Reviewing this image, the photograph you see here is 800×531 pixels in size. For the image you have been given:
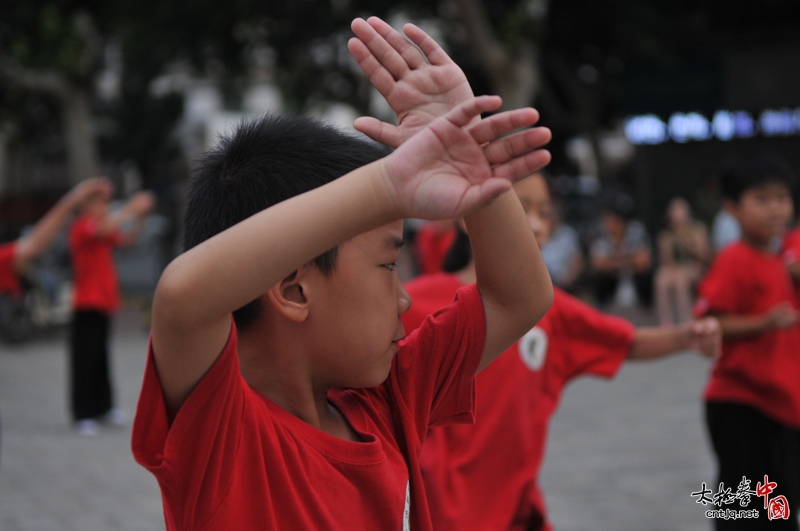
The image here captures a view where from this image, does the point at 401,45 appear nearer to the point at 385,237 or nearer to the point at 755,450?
the point at 385,237

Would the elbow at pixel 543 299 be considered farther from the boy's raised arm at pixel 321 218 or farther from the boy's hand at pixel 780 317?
the boy's hand at pixel 780 317

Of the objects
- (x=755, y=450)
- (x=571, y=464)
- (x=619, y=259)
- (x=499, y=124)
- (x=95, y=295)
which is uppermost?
(x=499, y=124)

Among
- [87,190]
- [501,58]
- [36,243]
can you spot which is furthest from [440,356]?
[501,58]

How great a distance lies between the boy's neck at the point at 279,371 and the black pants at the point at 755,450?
2628mm

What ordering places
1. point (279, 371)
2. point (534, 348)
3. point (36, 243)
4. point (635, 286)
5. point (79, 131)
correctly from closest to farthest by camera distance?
point (279, 371)
point (534, 348)
point (36, 243)
point (635, 286)
point (79, 131)

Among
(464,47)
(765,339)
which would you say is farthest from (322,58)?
(765,339)

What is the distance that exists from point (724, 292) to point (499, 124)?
2.98m

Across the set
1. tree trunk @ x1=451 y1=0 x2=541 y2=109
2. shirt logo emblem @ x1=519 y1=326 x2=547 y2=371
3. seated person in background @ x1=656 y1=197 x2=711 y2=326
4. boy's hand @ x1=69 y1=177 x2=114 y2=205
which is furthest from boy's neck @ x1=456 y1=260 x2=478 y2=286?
tree trunk @ x1=451 y1=0 x2=541 y2=109

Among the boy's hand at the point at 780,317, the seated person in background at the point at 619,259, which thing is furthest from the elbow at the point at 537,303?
the seated person in background at the point at 619,259

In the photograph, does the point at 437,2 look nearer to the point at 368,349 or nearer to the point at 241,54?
the point at 241,54

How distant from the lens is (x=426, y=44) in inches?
60.1

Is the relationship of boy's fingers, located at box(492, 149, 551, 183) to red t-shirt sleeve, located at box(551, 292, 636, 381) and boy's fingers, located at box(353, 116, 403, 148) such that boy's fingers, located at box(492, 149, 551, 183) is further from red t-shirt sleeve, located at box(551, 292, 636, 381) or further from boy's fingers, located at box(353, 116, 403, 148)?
red t-shirt sleeve, located at box(551, 292, 636, 381)

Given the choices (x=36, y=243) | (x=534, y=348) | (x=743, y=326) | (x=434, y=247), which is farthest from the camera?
(x=434, y=247)

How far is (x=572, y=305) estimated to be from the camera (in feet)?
10.9
